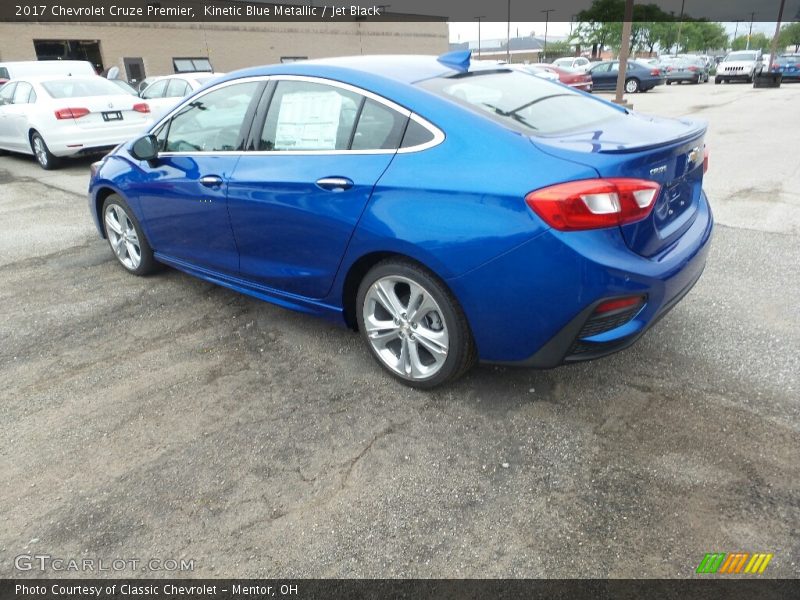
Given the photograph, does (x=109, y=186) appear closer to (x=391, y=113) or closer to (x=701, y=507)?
(x=391, y=113)

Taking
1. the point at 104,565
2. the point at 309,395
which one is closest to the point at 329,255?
the point at 309,395

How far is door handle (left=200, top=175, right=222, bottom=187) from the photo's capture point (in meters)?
3.60

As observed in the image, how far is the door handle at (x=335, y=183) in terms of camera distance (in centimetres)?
295

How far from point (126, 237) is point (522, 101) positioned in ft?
11.0

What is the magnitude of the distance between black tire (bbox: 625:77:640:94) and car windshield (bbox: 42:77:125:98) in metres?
23.1

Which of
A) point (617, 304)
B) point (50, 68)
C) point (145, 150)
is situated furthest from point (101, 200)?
point (50, 68)

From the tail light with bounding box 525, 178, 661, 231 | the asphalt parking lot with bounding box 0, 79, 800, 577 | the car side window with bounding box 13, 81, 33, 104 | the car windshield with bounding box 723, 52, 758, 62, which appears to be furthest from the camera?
the car windshield with bounding box 723, 52, 758, 62

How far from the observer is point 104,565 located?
7.22ft

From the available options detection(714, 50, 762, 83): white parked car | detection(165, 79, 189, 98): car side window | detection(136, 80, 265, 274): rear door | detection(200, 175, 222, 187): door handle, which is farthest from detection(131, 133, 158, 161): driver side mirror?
detection(714, 50, 762, 83): white parked car

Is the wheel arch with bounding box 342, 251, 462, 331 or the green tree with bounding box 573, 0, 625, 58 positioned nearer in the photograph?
the wheel arch with bounding box 342, 251, 462, 331

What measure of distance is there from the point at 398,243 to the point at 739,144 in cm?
962

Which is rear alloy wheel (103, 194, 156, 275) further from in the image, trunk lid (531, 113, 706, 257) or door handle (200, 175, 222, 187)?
trunk lid (531, 113, 706, 257)

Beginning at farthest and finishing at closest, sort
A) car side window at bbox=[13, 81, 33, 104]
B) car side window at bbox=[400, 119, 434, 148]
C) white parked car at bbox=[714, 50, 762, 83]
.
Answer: white parked car at bbox=[714, 50, 762, 83] → car side window at bbox=[13, 81, 33, 104] → car side window at bbox=[400, 119, 434, 148]

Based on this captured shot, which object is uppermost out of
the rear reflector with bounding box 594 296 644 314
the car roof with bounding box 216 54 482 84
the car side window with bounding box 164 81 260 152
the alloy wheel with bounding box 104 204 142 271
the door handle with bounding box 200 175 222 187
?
the car roof with bounding box 216 54 482 84
